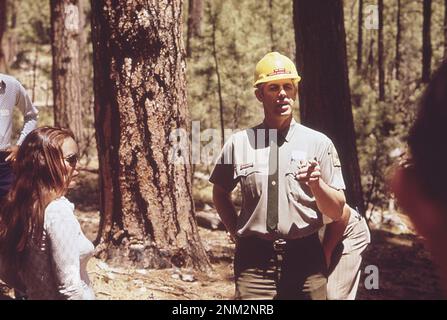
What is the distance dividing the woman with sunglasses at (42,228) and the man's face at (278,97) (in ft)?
3.50

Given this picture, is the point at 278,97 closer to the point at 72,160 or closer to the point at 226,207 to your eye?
the point at 226,207

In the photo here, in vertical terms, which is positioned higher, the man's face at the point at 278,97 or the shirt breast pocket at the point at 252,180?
the man's face at the point at 278,97

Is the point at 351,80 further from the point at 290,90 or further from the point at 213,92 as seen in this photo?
the point at 290,90

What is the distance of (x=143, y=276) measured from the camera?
15.4 feet

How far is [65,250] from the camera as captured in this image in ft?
7.77

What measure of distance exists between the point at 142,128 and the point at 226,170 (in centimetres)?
160

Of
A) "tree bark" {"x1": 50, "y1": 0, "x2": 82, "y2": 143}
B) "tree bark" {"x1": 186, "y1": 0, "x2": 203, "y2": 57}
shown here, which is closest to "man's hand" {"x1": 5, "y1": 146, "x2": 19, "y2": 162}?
"tree bark" {"x1": 50, "y1": 0, "x2": 82, "y2": 143}

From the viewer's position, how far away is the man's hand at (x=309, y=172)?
273 cm

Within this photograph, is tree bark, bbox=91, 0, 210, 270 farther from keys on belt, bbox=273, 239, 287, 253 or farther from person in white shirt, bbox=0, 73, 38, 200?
keys on belt, bbox=273, 239, 287, 253

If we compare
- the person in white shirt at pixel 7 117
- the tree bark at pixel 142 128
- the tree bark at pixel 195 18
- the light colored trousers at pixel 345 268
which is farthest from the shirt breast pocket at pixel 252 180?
the tree bark at pixel 195 18

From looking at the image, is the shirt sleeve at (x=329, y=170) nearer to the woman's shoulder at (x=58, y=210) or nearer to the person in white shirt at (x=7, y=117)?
the woman's shoulder at (x=58, y=210)

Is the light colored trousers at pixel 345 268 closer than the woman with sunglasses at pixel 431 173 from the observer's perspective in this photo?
No

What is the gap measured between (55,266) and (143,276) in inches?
93.1

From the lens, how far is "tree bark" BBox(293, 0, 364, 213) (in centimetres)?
626
